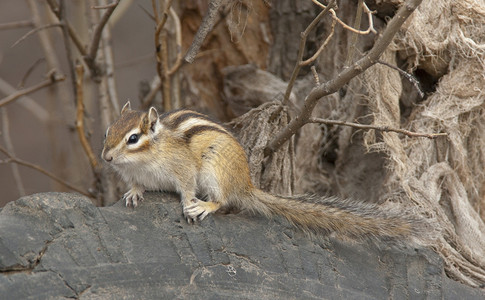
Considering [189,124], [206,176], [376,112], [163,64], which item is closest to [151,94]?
[163,64]

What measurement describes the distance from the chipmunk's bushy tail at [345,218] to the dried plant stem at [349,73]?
1.20 ft

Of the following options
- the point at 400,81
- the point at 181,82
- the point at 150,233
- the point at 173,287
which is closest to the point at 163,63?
the point at 181,82

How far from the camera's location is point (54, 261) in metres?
2.07

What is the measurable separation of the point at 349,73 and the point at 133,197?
1025 millimetres

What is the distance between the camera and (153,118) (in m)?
2.96

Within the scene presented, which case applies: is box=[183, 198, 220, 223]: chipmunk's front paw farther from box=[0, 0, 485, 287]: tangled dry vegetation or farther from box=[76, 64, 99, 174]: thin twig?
box=[76, 64, 99, 174]: thin twig

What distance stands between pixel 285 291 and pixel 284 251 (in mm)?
201

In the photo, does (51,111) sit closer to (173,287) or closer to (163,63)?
(163,63)

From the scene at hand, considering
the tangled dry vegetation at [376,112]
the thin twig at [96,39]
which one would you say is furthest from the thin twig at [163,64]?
the thin twig at [96,39]

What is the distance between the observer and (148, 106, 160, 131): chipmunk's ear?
2934mm

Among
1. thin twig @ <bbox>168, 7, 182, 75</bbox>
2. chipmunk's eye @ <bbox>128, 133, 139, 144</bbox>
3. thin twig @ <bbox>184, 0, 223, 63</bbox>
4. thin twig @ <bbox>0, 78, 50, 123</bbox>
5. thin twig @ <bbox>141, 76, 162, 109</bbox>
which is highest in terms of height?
thin twig @ <bbox>184, 0, 223, 63</bbox>

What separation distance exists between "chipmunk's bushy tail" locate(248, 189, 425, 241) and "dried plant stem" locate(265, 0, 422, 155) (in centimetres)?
37

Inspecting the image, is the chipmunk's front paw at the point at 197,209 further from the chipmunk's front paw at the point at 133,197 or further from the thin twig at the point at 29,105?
the thin twig at the point at 29,105

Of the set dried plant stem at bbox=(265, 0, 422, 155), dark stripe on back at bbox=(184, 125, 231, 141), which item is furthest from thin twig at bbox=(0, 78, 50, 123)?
dried plant stem at bbox=(265, 0, 422, 155)
